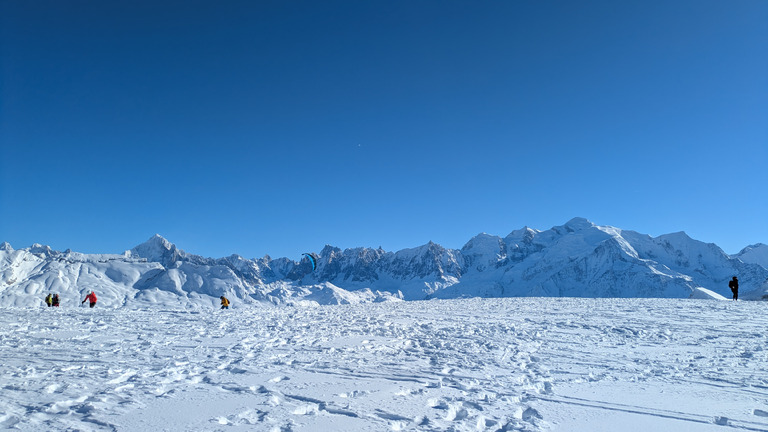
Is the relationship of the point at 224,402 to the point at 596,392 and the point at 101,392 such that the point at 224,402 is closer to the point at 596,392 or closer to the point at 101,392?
the point at 101,392

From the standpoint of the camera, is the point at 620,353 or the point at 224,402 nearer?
→ the point at 224,402

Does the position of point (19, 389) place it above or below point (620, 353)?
below

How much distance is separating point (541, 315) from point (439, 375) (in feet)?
46.2

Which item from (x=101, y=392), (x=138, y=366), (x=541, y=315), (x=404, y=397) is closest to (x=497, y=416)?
(x=404, y=397)

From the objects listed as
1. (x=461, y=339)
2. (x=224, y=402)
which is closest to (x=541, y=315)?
(x=461, y=339)

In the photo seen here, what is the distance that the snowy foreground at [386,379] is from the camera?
6.14 meters

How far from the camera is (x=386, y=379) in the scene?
28.1 feet

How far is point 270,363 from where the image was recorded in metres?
9.86

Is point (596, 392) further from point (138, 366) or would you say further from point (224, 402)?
point (138, 366)

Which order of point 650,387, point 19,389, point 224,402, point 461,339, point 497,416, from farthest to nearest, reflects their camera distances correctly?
point 461,339
point 650,387
point 19,389
point 224,402
point 497,416

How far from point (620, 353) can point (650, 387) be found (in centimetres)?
353

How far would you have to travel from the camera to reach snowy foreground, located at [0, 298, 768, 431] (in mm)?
6137

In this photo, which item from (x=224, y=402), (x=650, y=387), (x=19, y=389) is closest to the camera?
(x=224, y=402)

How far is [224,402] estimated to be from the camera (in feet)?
22.5
